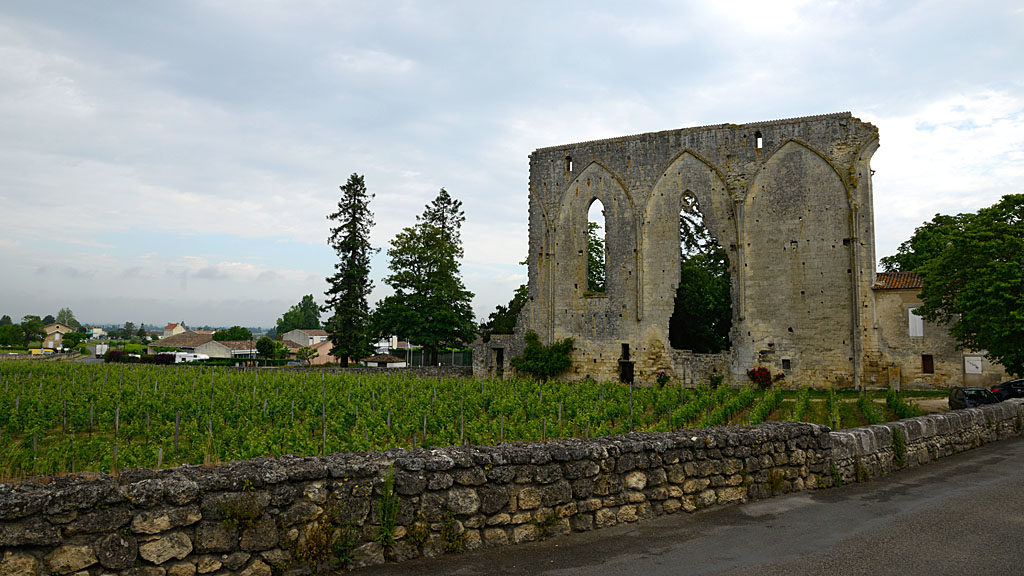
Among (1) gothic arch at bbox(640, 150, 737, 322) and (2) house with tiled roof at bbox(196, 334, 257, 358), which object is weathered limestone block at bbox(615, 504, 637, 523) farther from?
(2) house with tiled roof at bbox(196, 334, 257, 358)

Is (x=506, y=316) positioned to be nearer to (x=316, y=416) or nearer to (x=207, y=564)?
(x=316, y=416)

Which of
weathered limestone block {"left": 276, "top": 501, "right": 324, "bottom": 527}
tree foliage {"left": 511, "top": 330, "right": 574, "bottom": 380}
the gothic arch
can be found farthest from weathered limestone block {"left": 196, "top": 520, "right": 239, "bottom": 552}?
tree foliage {"left": 511, "top": 330, "right": 574, "bottom": 380}

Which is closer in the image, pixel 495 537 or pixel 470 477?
pixel 470 477

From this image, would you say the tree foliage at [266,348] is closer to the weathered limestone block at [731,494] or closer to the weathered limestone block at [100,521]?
the weathered limestone block at [731,494]

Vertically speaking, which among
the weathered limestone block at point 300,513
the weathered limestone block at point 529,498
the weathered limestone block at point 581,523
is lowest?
the weathered limestone block at point 581,523

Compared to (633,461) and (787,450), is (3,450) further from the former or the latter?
(787,450)

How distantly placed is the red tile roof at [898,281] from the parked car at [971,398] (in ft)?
25.9

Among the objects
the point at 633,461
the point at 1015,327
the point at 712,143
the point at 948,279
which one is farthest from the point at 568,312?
the point at 633,461

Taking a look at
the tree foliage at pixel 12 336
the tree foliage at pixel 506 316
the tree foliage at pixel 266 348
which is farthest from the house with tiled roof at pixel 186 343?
the tree foliage at pixel 506 316

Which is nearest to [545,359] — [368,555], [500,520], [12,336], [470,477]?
[500,520]

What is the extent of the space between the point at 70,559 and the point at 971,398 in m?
20.6

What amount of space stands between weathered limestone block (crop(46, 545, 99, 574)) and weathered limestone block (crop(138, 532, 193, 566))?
284mm

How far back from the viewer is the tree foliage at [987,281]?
18.9 m

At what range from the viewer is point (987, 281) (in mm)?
19453
